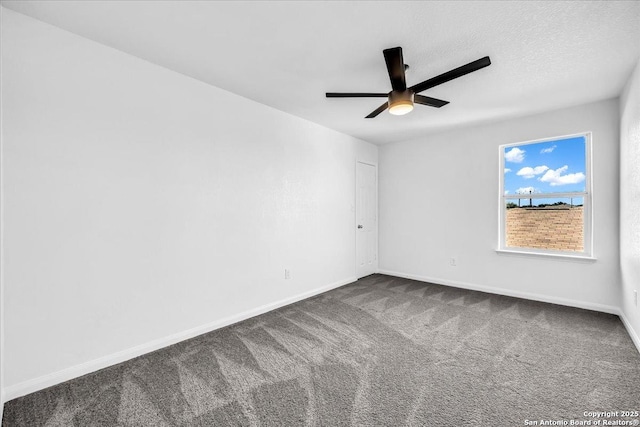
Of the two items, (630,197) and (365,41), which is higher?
(365,41)

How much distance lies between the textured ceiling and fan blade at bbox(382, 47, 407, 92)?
0.21 meters

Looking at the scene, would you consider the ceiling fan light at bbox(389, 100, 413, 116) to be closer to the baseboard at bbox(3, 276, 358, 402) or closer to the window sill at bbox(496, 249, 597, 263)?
the baseboard at bbox(3, 276, 358, 402)

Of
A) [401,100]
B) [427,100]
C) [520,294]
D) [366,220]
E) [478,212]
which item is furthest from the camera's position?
[366,220]

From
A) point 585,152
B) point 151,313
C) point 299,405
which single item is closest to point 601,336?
point 585,152

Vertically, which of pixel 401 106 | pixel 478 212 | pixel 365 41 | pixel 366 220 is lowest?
pixel 366 220

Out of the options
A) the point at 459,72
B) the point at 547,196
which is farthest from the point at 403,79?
the point at 547,196

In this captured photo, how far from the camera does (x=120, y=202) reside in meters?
2.28

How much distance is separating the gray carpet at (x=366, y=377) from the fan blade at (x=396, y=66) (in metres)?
2.27

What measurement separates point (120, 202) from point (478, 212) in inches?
177

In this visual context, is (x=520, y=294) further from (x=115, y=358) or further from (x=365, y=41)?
(x=115, y=358)

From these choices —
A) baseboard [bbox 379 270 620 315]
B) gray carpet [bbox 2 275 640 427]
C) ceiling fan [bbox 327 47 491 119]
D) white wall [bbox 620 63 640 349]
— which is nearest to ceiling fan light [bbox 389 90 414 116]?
ceiling fan [bbox 327 47 491 119]

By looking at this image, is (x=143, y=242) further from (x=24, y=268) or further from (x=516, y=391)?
(x=516, y=391)

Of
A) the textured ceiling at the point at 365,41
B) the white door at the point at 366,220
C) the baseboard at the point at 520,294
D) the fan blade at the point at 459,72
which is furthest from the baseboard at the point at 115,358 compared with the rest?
the fan blade at the point at 459,72

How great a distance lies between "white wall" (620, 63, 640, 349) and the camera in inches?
95.0
